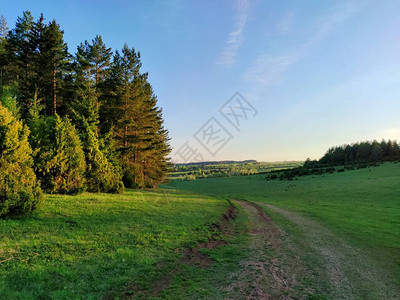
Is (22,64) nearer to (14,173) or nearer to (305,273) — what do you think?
(14,173)

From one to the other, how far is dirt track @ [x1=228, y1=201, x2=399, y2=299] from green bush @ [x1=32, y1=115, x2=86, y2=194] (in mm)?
15589

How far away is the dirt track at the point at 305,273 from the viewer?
5633 millimetres

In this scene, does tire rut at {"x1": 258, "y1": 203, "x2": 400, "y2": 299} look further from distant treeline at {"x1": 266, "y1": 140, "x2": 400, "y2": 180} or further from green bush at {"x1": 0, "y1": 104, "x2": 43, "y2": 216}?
distant treeline at {"x1": 266, "y1": 140, "x2": 400, "y2": 180}

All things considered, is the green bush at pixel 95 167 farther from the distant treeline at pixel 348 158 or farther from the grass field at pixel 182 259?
the distant treeline at pixel 348 158

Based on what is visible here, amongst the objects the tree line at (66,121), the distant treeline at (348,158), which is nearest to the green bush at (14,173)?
the tree line at (66,121)

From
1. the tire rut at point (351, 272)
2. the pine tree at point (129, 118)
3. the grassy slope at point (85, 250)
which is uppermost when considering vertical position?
the pine tree at point (129, 118)

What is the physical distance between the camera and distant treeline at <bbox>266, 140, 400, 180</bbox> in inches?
2593

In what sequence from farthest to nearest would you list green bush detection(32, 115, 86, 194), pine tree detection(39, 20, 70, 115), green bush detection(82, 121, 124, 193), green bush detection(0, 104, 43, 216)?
pine tree detection(39, 20, 70, 115)
green bush detection(82, 121, 124, 193)
green bush detection(32, 115, 86, 194)
green bush detection(0, 104, 43, 216)

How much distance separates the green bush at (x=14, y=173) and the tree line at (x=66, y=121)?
41 mm

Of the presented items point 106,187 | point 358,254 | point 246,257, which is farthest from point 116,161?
point 358,254

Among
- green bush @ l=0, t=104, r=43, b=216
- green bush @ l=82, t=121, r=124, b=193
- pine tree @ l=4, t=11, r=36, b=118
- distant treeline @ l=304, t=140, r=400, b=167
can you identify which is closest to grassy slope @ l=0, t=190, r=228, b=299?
green bush @ l=0, t=104, r=43, b=216

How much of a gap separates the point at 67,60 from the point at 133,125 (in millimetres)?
13428

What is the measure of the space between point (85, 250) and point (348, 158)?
96.8 metres

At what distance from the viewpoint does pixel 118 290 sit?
5422mm
